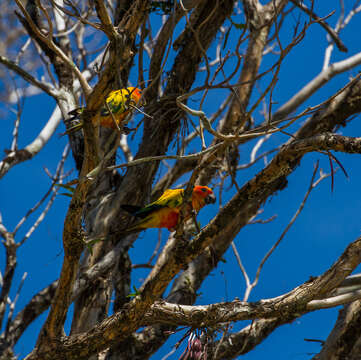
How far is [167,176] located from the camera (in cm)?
555

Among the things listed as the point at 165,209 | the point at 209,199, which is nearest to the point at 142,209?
the point at 165,209

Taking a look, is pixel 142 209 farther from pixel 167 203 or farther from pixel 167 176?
pixel 167 176

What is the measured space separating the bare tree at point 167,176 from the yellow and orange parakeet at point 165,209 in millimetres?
203

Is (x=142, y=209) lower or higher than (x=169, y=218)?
higher

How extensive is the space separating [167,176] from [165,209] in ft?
5.74

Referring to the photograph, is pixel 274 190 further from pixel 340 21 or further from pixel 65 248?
pixel 340 21

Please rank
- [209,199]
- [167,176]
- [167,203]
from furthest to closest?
[167,176]
[209,199]
[167,203]

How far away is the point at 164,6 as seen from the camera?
495 centimetres

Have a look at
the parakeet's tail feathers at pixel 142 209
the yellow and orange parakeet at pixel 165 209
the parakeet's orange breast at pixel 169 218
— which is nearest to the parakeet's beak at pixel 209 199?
the yellow and orange parakeet at pixel 165 209

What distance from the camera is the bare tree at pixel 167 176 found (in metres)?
2.72

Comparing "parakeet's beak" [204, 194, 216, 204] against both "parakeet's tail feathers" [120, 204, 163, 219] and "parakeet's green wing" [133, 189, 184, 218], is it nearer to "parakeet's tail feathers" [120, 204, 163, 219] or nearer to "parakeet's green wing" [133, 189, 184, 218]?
"parakeet's green wing" [133, 189, 184, 218]

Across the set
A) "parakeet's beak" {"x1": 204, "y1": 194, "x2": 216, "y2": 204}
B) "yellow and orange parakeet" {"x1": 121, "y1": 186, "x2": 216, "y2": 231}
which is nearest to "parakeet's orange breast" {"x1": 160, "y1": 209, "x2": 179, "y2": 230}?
"yellow and orange parakeet" {"x1": 121, "y1": 186, "x2": 216, "y2": 231}

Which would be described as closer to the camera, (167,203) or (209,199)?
(167,203)

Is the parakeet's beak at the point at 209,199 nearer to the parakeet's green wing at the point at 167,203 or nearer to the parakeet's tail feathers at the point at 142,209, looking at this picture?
the parakeet's green wing at the point at 167,203
